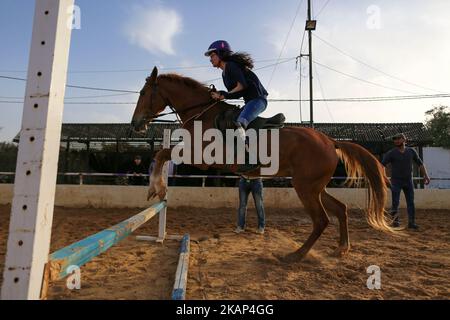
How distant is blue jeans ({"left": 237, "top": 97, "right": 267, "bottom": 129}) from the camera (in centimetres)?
393

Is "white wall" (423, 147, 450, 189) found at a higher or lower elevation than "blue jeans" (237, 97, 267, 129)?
higher

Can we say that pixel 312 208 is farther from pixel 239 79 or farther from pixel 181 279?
pixel 181 279

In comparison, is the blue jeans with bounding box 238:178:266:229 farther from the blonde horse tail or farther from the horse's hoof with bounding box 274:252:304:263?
the horse's hoof with bounding box 274:252:304:263

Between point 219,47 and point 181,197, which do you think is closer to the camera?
point 219,47

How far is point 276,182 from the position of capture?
1488 centimetres

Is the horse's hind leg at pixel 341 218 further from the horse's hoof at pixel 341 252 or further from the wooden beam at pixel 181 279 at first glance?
the wooden beam at pixel 181 279

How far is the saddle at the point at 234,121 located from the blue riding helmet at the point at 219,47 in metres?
0.76

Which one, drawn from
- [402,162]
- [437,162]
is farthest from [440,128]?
[402,162]

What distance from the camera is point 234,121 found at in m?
3.96

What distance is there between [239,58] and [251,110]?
735 mm

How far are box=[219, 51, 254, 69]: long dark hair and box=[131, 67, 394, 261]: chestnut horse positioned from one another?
1.67 ft

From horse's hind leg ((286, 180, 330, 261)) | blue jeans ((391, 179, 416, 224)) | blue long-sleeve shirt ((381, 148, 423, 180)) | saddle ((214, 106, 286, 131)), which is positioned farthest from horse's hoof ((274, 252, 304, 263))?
blue long-sleeve shirt ((381, 148, 423, 180))

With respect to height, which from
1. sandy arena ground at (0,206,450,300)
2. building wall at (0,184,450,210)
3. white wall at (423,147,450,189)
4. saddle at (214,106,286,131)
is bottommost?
sandy arena ground at (0,206,450,300)
